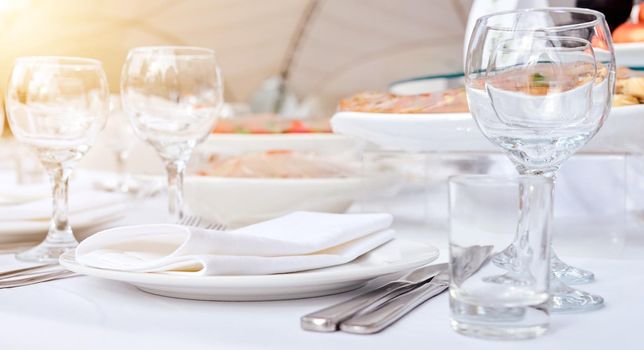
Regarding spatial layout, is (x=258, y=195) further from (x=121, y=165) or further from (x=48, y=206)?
(x=121, y=165)

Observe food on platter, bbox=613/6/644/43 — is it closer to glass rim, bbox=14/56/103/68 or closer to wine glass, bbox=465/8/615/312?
wine glass, bbox=465/8/615/312

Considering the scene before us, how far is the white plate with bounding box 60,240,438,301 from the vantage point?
55cm

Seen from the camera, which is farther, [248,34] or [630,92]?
[248,34]

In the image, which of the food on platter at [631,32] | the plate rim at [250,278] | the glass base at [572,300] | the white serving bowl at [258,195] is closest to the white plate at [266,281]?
the plate rim at [250,278]

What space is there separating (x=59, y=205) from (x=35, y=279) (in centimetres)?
18

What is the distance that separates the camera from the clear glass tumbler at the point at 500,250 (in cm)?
47

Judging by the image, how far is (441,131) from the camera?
0.85m

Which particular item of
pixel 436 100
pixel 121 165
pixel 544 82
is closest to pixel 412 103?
pixel 436 100

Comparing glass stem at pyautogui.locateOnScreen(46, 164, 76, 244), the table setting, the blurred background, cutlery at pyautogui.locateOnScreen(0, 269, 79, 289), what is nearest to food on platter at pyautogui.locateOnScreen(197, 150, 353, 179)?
the table setting

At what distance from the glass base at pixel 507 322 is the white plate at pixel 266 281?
12cm

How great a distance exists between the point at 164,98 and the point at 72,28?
4192 mm

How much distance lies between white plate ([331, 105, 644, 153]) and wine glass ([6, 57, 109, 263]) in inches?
11.0

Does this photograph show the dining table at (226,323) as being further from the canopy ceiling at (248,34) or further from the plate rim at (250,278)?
the canopy ceiling at (248,34)

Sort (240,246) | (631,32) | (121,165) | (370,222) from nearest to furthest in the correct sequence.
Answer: (240,246) → (370,222) → (631,32) → (121,165)
